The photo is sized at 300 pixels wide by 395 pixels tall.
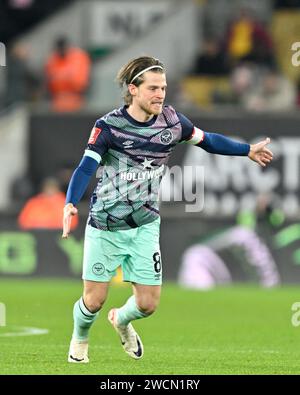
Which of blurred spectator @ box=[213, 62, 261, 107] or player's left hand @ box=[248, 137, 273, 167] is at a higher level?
blurred spectator @ box=[213, 62, 261, 107]

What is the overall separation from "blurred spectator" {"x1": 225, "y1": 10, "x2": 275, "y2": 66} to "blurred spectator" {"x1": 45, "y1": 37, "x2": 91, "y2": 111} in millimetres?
2537

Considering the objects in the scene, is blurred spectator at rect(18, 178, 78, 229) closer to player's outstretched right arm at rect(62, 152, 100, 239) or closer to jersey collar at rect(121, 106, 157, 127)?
jersey collar at rect(121, 106, 157, 127)

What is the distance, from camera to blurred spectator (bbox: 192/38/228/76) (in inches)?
919

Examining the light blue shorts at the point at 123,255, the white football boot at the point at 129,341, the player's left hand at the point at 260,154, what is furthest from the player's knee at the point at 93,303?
the player's left hand at the point at 260,154

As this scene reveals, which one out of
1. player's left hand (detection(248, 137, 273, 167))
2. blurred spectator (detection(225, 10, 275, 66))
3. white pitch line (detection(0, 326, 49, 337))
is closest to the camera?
player's left hand (detection(248, 137, 273, 167))

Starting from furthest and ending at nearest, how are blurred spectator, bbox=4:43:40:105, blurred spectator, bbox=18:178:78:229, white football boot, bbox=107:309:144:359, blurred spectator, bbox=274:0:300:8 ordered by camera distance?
blurred spectator, bbox=274:0:300:8 < blurred spectator, bbox=4:43:40:105 < blurred spectator, bbox=18:178:78:229 < white football boot, bbox=107:309:144:359

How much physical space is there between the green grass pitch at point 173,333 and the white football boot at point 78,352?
76mm

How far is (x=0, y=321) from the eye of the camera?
13.8 m

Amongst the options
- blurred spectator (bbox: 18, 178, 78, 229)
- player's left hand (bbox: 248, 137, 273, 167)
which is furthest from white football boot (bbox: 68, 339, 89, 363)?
blurred spectator (bbox: 18, 178, 78, 229)

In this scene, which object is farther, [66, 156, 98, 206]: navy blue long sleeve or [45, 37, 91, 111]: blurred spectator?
[45, 37, 91, 111]: blurred spectator

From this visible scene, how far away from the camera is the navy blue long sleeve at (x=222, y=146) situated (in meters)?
10.4

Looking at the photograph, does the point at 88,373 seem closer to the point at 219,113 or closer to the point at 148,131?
the point at 148,131

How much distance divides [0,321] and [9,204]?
859cm

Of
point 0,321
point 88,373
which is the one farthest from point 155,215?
point 0,321
